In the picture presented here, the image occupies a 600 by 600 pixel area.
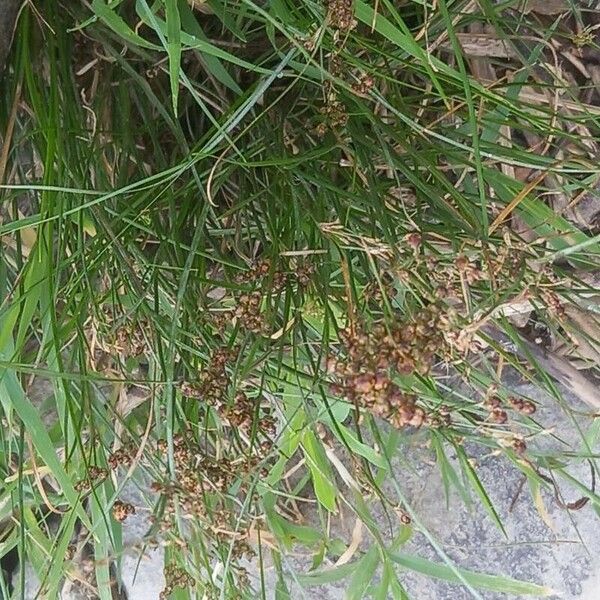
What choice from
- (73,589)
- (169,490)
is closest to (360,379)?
(169,490)

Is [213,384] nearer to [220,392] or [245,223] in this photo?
[220,392]

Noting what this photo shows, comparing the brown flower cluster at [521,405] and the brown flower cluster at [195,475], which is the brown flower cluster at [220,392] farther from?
the brown flower cluster at [521,405]

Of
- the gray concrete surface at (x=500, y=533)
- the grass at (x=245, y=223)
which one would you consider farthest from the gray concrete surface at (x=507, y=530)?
the grass at (x=245, y=223)

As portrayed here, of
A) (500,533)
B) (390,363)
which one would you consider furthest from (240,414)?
(500,533)

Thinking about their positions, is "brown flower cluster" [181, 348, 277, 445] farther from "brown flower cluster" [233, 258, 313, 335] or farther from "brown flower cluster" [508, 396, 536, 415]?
"brown flower cluster" [508, 396, 536, 415]

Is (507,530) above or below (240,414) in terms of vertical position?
below

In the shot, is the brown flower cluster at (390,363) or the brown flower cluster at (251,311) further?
the brown flower cluster at (251,311)
